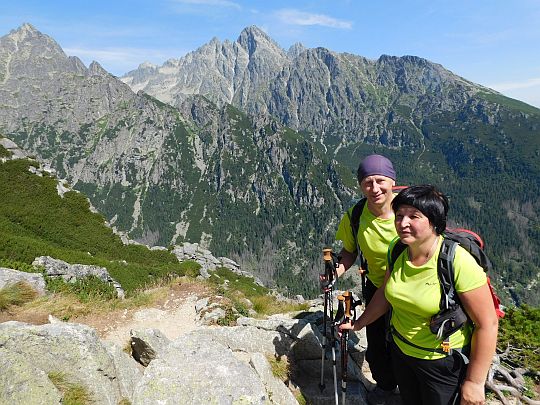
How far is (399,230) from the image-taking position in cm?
470

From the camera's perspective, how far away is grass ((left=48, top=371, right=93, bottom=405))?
5.28 m

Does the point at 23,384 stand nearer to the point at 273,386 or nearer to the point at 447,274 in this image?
the point at 273,386

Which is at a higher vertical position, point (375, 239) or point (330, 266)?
point (375, 239)

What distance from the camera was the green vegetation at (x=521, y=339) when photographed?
31.1 feet

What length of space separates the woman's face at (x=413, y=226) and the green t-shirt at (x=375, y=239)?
5.32ft

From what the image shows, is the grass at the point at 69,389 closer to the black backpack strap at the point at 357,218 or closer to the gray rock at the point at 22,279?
the black backpack strap at the point at 357,218

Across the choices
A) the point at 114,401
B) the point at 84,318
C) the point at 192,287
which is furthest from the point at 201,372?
the point at 192,287

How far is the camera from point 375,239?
21.2 feet

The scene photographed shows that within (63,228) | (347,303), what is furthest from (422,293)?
(63,228)

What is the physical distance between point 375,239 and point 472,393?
2659 millimetres

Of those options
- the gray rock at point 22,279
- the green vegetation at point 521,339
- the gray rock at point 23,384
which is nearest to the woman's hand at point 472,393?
the gray rock at point 23,384

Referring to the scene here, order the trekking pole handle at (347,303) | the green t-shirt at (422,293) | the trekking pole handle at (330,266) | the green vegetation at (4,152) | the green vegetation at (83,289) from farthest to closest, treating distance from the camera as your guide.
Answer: the green vegetation at (4,152), the green vegetation at (83,289), the trekking pole handle at (330,266), the trekking pole handle at (347,303), the green t-shirt at (422,293)

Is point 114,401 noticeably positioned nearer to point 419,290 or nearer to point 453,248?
point 419,290

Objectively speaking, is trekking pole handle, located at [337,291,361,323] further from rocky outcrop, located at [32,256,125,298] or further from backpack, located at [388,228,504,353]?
rocky outcrop, located at [32,256,125,298]
